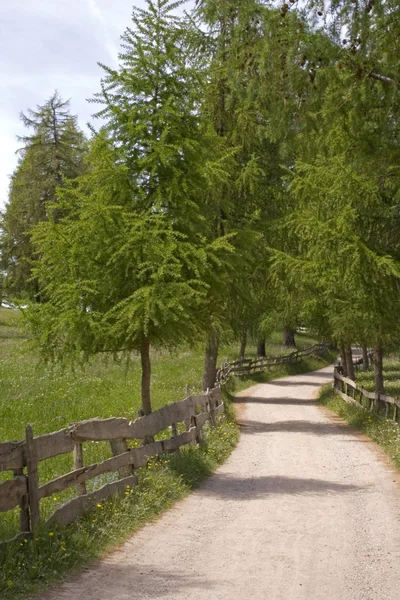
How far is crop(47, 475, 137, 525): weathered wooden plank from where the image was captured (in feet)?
29.0

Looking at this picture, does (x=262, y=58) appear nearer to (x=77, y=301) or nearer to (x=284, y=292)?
(x=77, y=301)

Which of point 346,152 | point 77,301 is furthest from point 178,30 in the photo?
point 77,301

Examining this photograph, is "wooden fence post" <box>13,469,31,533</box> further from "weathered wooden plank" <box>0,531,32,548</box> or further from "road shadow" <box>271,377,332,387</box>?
"road shadow" <box>271,377,332,387</box>

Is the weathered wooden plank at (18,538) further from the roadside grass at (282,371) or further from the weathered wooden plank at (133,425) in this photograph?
the roadside grass at (282,371)

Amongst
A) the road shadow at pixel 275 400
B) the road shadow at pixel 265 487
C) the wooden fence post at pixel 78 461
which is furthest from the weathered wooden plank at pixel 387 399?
the wooden fence post at pixel 78 461

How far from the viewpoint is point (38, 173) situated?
157ft

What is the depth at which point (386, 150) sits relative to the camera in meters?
13.5

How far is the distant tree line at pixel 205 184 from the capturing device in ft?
37.5

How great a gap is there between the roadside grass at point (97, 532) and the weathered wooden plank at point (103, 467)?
208mm

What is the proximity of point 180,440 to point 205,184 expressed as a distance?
4823 millimetres

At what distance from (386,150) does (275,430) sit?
12.0 metres

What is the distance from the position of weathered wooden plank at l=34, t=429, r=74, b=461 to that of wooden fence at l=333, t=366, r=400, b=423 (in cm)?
1252

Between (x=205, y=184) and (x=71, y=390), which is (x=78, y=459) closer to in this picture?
(x=205, y=184)

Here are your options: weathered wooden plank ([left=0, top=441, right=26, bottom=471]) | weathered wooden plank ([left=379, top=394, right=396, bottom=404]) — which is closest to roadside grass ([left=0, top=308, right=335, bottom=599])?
weathered wooden plank ([left=0, top=441, right=26, bottom=471])
